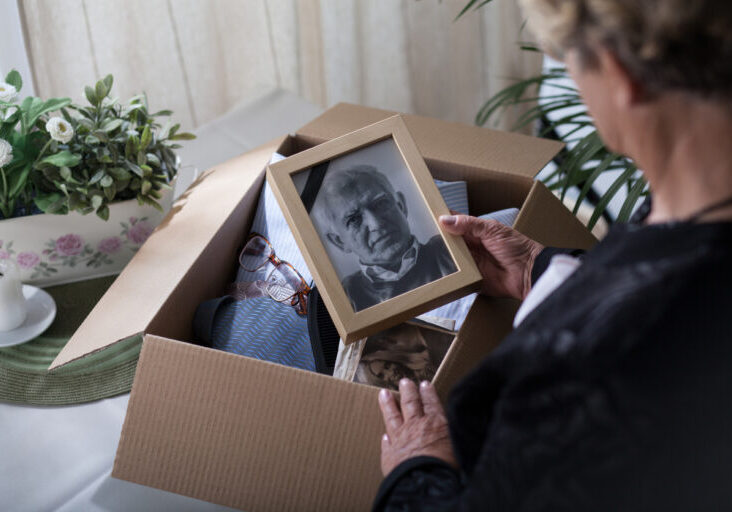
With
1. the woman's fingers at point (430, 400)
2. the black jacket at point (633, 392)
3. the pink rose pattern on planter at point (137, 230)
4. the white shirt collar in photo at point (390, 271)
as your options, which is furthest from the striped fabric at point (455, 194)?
the black jacket at point (633, 392)

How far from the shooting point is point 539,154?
1.26 metres

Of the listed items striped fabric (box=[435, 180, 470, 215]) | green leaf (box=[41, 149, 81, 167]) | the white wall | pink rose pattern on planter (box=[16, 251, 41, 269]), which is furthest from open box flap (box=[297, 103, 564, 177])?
the white wall

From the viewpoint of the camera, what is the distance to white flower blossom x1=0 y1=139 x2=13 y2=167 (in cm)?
107

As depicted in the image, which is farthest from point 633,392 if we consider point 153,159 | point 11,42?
point 11,42

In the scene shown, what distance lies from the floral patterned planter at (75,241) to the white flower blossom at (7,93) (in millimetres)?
197

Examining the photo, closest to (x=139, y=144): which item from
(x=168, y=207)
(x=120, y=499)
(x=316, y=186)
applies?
(x=168, y=207)

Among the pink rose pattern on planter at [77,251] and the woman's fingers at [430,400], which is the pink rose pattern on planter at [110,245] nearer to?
the pink rose pattern on planter at [77,251]

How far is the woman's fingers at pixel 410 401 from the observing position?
2.75 ft

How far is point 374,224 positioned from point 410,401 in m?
0.30

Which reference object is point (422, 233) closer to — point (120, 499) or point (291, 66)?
point (120, 499)

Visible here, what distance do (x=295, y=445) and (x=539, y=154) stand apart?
699mm

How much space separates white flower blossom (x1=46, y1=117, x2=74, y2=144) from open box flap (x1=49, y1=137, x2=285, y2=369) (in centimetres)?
21

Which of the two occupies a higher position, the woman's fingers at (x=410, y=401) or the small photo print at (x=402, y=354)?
the woman's fingers at (x=410, y=401)

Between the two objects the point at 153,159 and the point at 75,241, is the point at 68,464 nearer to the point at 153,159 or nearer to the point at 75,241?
the point at 75,241
